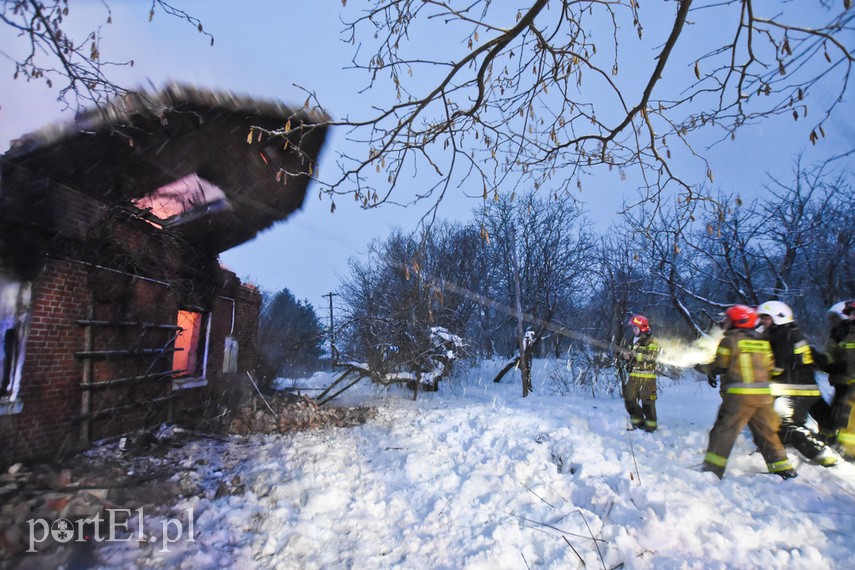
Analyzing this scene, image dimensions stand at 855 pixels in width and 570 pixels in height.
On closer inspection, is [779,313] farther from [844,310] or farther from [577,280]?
[577,280]

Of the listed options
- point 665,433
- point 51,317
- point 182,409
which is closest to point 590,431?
point 665,433

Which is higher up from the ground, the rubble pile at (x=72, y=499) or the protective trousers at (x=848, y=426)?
the protective trousers at (x=848, y=426)

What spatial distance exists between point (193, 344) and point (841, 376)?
34.6 ft

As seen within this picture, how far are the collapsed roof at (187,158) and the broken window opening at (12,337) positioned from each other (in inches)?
55.7

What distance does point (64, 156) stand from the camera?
4.62m

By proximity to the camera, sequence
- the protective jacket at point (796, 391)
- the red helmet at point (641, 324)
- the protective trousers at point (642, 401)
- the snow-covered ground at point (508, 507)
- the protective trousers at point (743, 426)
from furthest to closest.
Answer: the red helmet at point (641, 324), the protective trousers at point (642, 401), the protective jacket at point (796, 391), the protective trousers at point (743, 426), the snow-covered ground at point (508, 507)

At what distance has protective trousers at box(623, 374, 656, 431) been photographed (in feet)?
19.5

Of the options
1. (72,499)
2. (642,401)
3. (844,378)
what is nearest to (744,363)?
(844,378)

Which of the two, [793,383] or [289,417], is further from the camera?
[289,417]

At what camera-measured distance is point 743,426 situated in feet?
12.6

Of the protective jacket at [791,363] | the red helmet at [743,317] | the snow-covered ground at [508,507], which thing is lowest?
the snow-covered ground at [508,507]

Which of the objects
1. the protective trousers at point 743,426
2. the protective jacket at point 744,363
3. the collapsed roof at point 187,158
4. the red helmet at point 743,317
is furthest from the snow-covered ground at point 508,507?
the collapsed roof at point 187,158

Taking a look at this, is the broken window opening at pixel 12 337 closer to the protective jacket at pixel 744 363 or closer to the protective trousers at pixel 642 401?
the protective jacket at pixel 744 363

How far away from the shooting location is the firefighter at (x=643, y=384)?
5984mm
